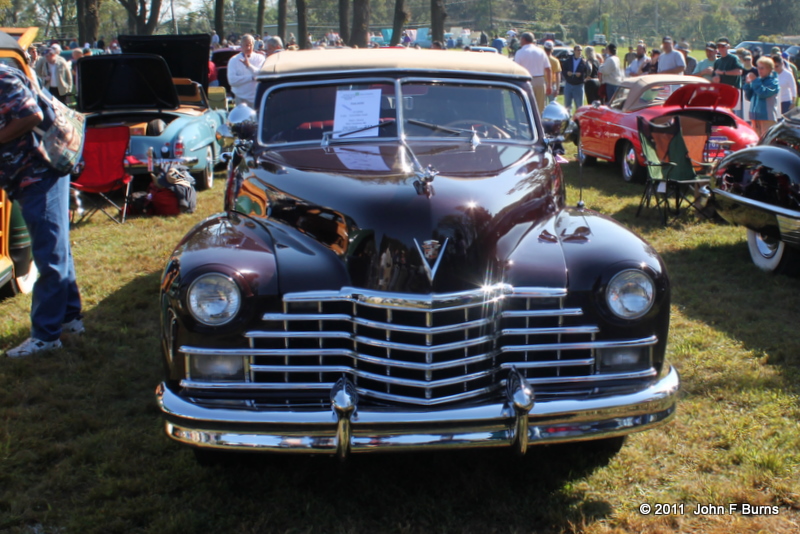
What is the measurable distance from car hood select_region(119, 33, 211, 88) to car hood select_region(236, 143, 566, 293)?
25.5ft

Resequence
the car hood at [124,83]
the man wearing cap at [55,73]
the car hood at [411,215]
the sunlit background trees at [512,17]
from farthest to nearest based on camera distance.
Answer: the sunlit background trees at [512,17] → the man wearing cap at [55,73] → the car hood at [124,83] → the car hood at [411,215]

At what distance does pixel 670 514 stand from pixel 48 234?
376 centimetres

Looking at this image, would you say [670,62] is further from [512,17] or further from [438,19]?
[512,17]

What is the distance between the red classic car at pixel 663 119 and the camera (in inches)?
354

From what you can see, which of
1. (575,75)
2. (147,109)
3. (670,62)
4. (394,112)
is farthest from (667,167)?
(575,75)

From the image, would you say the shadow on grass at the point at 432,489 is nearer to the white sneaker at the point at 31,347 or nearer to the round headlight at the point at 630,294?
the round headlight at the point at 630,294

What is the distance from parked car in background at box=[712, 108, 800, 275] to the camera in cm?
566

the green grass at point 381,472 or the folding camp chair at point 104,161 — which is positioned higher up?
the folding camp chair at point 104,161

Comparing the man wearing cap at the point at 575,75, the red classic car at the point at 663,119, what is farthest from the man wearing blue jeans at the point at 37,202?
the man wearing cap at the point at 575,75

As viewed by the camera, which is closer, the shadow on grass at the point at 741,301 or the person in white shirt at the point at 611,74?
the shadow on grass at the point at 741,301

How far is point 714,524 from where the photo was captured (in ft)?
9.91

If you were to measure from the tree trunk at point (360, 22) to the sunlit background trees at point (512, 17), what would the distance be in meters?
25.7

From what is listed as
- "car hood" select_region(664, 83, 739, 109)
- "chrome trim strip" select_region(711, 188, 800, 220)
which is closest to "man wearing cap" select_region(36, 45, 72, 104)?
"car hood" select_region(664, 83, 739, 109)

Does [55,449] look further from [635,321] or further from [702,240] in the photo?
[702,240]
